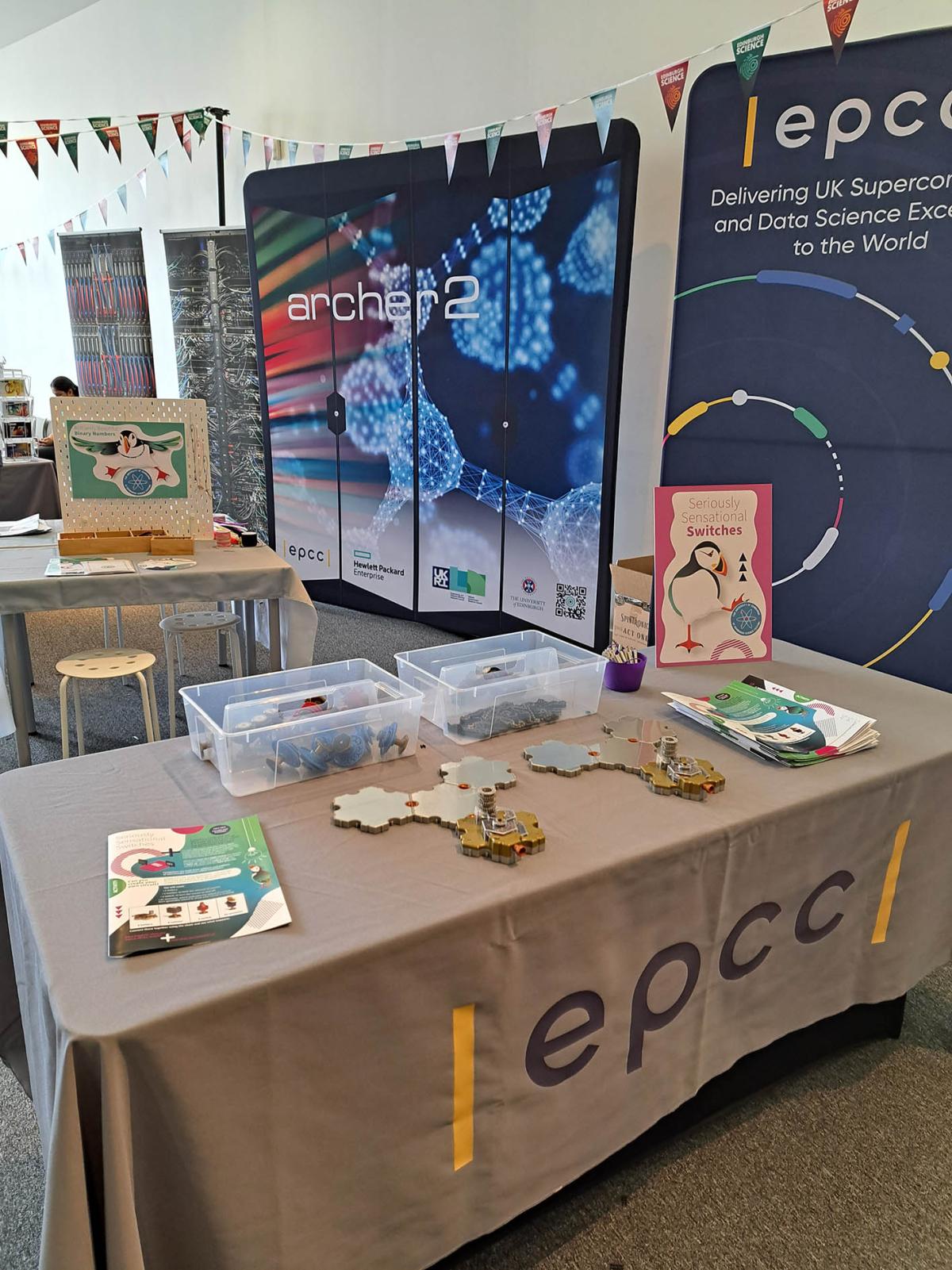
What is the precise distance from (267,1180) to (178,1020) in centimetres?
25

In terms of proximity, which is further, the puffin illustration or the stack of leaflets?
the puffin illustration

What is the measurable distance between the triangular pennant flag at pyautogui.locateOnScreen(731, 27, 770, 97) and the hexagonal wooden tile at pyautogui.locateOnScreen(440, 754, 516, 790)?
257 cm

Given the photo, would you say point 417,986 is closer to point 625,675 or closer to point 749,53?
point 625,675

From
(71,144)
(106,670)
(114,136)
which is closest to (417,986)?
(106,670)

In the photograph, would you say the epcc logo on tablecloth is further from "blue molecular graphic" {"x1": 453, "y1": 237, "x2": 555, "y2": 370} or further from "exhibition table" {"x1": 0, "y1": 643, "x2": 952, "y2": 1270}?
"blue molecular graphic" {"x1": 453, "y1": 237, "x2": 555, "y2": 370}

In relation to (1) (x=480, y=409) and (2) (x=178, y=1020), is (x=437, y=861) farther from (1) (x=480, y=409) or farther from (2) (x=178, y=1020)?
(1) (x=480, y=409)

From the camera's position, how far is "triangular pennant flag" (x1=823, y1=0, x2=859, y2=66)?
96.0 inches

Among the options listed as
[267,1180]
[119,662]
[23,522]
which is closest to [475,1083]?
[267,1180]

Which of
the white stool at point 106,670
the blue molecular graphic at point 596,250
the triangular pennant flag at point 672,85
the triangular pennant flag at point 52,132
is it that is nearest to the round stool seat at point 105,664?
the white stool at point 106,670

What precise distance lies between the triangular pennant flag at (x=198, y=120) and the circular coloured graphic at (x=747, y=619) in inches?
203

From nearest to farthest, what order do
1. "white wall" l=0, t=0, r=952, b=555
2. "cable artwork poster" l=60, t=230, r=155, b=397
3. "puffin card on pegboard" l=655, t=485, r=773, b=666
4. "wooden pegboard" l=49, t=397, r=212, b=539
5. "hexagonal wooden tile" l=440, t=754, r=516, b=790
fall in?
"hexagonal wooden tile" l=440, t=754, r=516, b=790 < "puffin card on pegboard" l=655, t=485, r=773, b=666 < "wooden pegboard" l=49, t=397, r=212, b=539 < "white wall" l=0, t=0, r=952, b=555 < "cable artwork poster" l=60, t=230, r=155, b=397

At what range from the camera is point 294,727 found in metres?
1.38

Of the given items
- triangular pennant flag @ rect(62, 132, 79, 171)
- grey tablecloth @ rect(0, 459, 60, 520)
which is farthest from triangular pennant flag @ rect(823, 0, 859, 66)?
grey tablecloth @ rect(0, 459, 60, 520)

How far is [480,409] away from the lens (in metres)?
4.32
